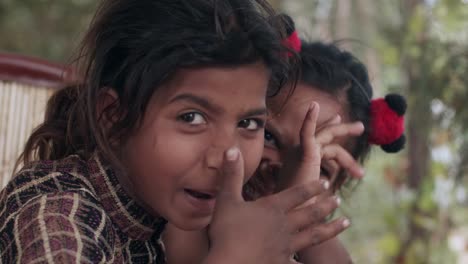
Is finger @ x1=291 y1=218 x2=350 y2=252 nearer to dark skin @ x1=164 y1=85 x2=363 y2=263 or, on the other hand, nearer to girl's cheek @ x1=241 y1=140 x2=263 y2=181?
girl's cheek @ x1=241 y1=140 x2=263 y2=181

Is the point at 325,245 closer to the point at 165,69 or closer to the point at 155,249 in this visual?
the point at 155,249

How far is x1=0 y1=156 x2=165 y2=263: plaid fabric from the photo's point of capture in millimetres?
1097

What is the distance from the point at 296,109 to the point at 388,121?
33 cm

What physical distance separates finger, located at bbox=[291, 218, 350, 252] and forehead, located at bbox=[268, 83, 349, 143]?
0.57m

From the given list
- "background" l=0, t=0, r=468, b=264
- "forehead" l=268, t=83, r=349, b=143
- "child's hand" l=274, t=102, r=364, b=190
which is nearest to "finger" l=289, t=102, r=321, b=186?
"child's hand" l=274, t=102, r=364, b=190

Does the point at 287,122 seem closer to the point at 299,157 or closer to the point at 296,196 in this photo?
the point at 299,157

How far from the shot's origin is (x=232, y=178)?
45.6 inches

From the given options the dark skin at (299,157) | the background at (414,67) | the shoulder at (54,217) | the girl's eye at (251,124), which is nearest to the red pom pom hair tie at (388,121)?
the dark skin at (299,157)

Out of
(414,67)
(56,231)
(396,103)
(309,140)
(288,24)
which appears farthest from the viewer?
(414,67)

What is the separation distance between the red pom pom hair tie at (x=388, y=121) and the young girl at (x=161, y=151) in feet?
1.87

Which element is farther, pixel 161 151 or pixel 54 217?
pixel 161 151

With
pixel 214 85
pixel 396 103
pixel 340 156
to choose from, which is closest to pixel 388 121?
pixel 396 103

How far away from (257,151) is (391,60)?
12.2 ft

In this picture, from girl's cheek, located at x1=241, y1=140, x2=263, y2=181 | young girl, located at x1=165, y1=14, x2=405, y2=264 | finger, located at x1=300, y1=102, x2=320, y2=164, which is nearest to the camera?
girl's cheek, located at x1=241, y1=140, x2=263, y2=181
